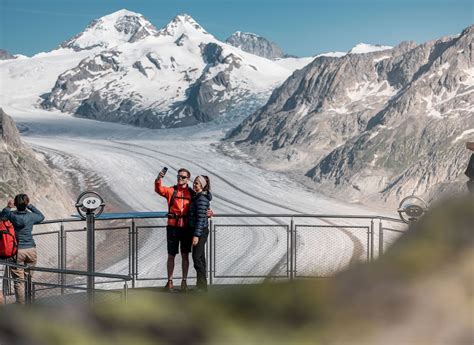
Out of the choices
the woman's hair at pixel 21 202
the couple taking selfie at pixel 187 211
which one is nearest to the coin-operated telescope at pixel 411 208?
the couple taking selfie at pixel 187 211

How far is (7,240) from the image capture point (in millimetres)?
10852

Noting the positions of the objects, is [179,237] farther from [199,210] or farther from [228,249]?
[228,249]

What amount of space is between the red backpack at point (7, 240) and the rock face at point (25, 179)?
184ft

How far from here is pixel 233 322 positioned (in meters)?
1.27

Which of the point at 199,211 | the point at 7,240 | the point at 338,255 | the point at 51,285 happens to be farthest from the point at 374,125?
the point at 51,285

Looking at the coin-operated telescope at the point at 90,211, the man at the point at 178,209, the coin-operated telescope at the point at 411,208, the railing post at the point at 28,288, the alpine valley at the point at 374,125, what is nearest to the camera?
the railing post at the point at 28,288

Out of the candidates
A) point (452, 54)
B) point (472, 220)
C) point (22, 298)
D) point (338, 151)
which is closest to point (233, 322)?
point (472, 220)

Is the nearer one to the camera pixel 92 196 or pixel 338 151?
pixel 92 196

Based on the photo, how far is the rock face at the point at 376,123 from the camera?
3964 inches

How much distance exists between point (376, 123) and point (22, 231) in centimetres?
11091

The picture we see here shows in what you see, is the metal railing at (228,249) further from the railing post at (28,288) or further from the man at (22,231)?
the man at (22,231)

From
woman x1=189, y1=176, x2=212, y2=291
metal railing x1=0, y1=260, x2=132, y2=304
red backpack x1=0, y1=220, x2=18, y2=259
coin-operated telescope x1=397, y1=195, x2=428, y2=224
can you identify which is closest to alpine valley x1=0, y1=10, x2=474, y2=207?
coin-operated telescope x1=397, y1=195, x2=428, y2=224

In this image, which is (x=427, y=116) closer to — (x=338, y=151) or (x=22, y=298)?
(x=338, y=151)

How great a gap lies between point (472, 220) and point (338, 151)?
110 meters
